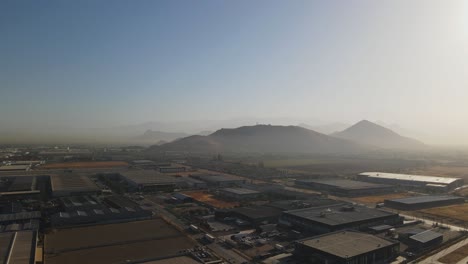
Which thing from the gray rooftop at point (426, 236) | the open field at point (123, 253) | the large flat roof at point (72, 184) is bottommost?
the open field at point (123, 253)

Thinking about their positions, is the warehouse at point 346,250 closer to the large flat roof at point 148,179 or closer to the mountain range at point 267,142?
the large flat roof at point 148,179

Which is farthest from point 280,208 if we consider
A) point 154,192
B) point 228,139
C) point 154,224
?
point 228,139

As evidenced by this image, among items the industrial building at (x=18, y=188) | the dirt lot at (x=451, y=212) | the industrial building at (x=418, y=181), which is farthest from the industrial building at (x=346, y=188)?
the industrial building at (x=18, y=188)

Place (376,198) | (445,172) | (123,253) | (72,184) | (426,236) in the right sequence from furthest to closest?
1. (445,172)
2. (72,184)
3. (376,198)
4. (426,236)
5. (123,253)

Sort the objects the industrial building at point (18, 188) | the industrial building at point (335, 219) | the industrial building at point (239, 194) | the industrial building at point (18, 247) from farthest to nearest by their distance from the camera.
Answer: the industrial building at point (239, 194), the industrial building at point (18, 188), the industrial building at point (335, 219), the industrial building at point (18, 247)

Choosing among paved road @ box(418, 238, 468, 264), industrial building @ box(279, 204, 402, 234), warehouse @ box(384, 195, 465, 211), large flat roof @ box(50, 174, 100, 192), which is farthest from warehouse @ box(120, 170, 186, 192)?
paved road @ box(418, 238, 468, 264)

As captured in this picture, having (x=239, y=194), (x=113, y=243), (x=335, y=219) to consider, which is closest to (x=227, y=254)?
(x=113, y=243)

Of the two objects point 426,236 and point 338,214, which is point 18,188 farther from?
point 426,236
